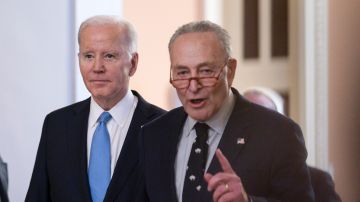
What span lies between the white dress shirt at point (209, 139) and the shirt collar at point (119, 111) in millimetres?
351

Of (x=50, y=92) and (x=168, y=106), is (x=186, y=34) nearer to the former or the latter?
(x=50, y=92)

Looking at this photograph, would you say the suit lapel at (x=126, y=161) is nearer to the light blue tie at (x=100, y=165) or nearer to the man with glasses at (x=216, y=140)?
the light blue tie at (x=100, y=165)

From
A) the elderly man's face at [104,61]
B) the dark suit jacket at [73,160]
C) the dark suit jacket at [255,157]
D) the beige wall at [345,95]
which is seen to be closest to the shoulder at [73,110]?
the dark suit jacket at [73,160]

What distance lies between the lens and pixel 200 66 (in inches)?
81.6

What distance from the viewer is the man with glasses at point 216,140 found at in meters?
2.04

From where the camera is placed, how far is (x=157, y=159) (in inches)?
87.1

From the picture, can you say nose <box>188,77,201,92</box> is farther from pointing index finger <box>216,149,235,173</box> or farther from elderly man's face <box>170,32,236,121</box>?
pointing index finger <box>216,149,235,173</box>

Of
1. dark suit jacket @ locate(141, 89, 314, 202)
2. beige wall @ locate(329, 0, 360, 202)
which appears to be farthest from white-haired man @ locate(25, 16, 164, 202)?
beige wall @ locate(329, 0, 360, 202)

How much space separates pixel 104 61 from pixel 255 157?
0.59 metres

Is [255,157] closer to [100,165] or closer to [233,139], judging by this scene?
[233,139]

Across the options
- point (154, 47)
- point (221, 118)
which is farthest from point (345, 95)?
point (221, 118)

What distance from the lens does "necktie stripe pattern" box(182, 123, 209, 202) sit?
81.9 inches

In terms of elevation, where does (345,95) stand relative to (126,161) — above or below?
below

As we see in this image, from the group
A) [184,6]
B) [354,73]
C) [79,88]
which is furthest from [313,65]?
[79,88]
